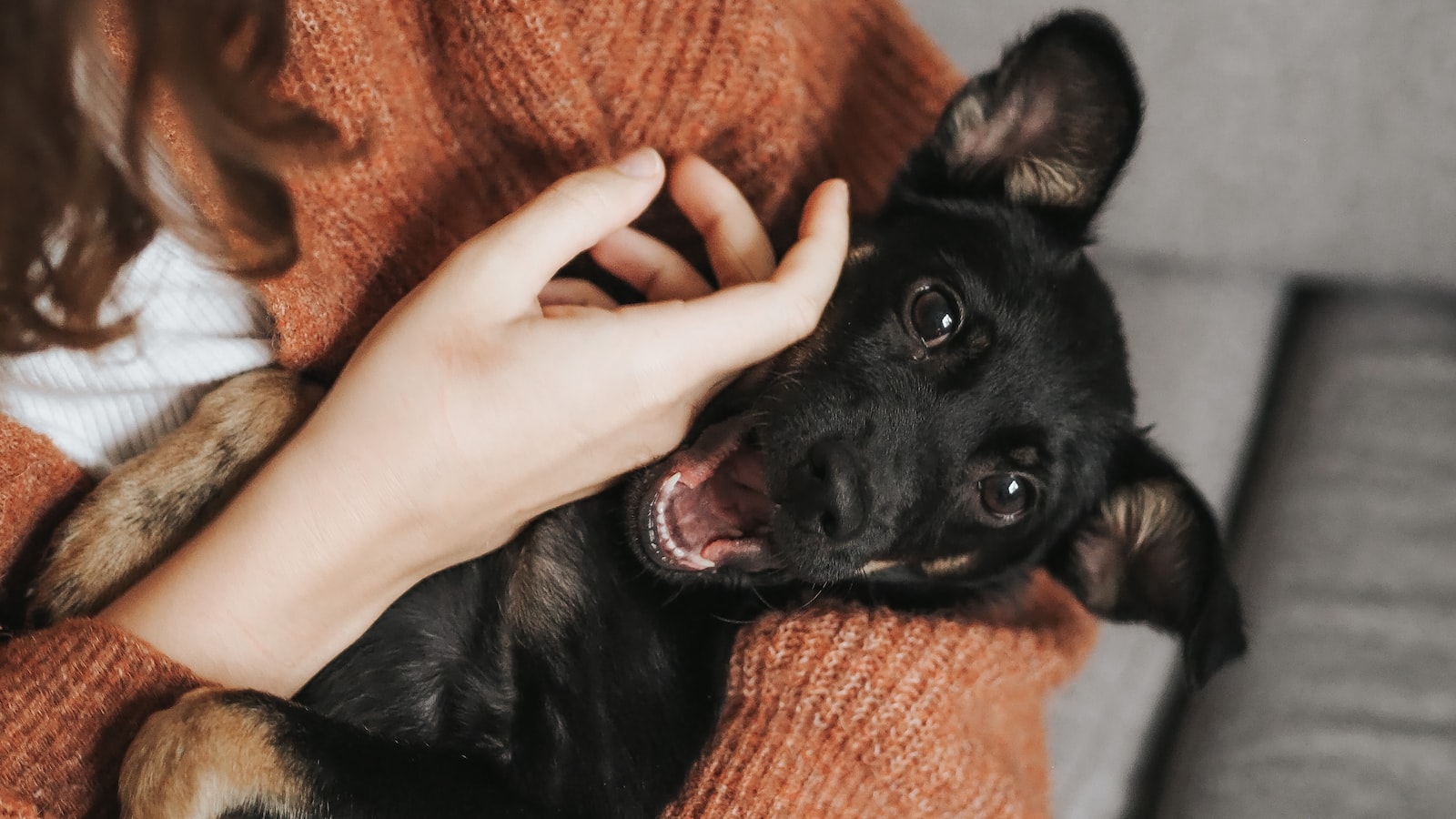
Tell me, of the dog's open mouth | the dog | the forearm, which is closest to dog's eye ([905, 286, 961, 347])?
the dog

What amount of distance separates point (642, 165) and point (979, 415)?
0.67 meters

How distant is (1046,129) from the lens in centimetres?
175

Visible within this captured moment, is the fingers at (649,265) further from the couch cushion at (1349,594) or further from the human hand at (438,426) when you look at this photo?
the couch cushion at (1349,594)

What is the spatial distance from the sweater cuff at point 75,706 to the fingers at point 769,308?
0.75 metres

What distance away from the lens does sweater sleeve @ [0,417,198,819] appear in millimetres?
1160

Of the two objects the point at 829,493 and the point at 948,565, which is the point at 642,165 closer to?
the point at 829,493

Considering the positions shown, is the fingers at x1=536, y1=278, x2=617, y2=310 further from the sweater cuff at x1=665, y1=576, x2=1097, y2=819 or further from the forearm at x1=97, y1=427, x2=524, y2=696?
the sweater cuff at x1=665, y1=576, x2=1097, y2=819

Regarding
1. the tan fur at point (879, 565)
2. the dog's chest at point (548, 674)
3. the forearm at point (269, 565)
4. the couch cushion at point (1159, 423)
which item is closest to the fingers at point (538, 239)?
the forearm at point (269, 565)

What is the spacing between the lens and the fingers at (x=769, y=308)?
132 centimetres

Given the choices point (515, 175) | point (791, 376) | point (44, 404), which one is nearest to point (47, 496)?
point (44, 404)

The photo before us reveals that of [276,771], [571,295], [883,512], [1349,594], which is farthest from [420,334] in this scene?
[1349,594]

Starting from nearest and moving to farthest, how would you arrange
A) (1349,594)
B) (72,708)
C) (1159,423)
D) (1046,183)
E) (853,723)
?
(72,708)
(853,723)
(1046,183)
(1349,594)
(1159,423)

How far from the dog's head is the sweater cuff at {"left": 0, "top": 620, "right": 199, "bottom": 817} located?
0.67 metres

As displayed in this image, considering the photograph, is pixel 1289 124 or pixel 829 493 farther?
pixel 1289 124
